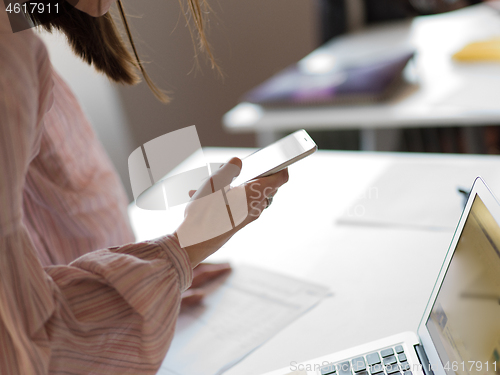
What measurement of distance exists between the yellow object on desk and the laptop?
3.50 ft

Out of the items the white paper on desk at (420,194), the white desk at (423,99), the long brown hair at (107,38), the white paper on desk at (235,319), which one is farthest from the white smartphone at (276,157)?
the white desk at (423,99)

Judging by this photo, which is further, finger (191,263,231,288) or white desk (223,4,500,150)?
white desk (223,4,500,150)

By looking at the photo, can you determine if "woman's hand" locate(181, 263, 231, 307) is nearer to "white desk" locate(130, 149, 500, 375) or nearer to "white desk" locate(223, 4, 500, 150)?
"white desk" locate(130, 149, 500, 375)

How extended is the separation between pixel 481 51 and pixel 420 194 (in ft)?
2.39

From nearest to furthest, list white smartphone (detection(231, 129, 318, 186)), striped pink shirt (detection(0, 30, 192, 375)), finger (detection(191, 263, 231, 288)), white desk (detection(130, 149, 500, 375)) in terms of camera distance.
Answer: striped pink shirt (detection(0, 30, 192, 375)), white smartphone (detection(231, 129, 318, 186)), white desk (detection(130, 149, 500, 375)), finger (detection(191, 263, 231, 288))

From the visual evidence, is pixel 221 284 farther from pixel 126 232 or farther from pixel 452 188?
pixel 452 188

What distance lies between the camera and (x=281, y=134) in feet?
4.53

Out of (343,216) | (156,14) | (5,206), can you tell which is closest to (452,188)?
(343,216)

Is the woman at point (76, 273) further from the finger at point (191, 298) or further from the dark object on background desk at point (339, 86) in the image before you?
the dark object on background desk at point (339, 86)

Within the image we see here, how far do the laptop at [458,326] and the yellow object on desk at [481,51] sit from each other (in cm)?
107

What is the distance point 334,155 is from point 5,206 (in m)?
0.75

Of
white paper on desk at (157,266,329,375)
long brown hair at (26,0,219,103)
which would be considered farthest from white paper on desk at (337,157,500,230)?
long brown hair at (26,0,219,103)

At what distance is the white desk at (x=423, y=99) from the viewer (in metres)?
1.12

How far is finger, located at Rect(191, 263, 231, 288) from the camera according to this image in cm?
68
